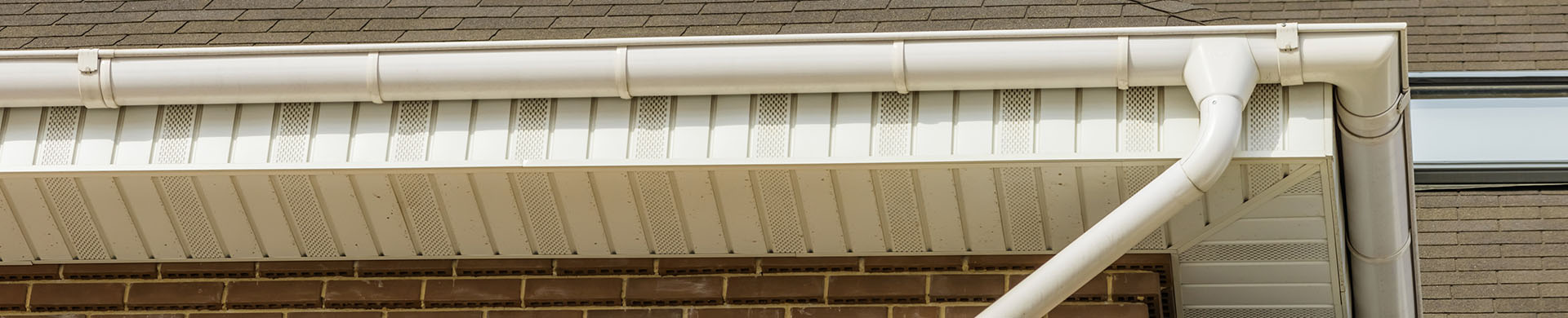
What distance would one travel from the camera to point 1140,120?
4195 millimetres

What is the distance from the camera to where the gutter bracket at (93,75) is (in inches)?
174

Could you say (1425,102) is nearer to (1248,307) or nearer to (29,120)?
(1248,307)

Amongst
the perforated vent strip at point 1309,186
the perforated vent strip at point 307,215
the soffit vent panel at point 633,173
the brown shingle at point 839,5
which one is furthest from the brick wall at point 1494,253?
the perforated vent strip at point 307,215

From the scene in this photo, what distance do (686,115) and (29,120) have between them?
177 centimetres

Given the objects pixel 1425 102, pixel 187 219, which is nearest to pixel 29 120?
pixel 187 219

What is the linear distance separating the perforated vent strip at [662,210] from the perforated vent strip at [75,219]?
1.58 m

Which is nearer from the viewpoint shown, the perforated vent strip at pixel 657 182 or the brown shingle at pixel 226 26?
the perforated vent strip at pixel 657 182

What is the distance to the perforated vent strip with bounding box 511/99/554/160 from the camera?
4363mm

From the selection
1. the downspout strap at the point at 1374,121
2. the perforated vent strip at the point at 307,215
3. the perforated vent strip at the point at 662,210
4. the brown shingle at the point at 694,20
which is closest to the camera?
the downspout strap at the point at 1374,121

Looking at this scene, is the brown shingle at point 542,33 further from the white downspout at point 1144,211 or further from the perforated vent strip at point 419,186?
the white downspout at point 1144,211

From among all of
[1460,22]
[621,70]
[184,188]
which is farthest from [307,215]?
[1460,22]

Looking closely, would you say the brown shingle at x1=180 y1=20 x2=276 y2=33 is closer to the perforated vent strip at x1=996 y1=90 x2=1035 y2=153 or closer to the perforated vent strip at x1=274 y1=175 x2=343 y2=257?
the perforated vent strip at x1=274 y1=175 x2=343 y2=257

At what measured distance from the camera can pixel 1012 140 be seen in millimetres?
4234

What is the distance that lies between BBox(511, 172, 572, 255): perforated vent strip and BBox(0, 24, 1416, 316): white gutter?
11.6 inches
